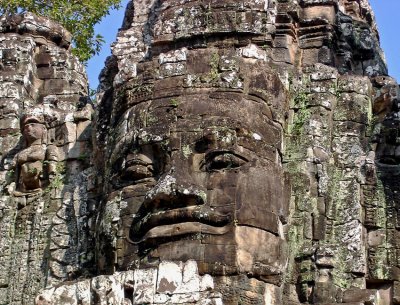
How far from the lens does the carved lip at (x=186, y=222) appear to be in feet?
45.3

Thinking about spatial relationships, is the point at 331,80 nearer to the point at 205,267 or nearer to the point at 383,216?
the point at 383,216

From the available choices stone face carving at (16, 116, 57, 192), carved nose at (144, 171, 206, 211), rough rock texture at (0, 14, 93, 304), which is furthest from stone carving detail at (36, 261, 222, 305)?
stone face carving at (16, 116, 57, 192)

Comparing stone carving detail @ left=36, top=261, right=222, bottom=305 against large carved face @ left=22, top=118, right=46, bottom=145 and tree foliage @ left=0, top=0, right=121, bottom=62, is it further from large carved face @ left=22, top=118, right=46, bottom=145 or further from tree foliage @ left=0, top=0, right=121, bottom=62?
tree foliage @ left=0, top=0, right=121, bottom=62

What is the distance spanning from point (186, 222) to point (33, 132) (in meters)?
4.11

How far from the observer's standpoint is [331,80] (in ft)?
51.8

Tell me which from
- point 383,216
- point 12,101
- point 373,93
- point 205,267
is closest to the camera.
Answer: point 205,267

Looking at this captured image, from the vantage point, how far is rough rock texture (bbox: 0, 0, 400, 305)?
1384 centimetres

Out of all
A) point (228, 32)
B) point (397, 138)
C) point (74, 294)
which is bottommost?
point (74, 294)

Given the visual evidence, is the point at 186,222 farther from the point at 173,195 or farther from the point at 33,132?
the point at 33,132

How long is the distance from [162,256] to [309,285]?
1.70m

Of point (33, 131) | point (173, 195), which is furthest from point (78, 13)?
point (173, 195)

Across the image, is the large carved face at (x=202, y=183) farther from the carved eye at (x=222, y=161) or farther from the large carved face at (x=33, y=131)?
the large carved face at (x=33, y=131)

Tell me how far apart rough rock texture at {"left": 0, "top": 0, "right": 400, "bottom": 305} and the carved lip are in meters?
0.02

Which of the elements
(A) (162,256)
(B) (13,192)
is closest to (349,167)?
(A) (162,256)
